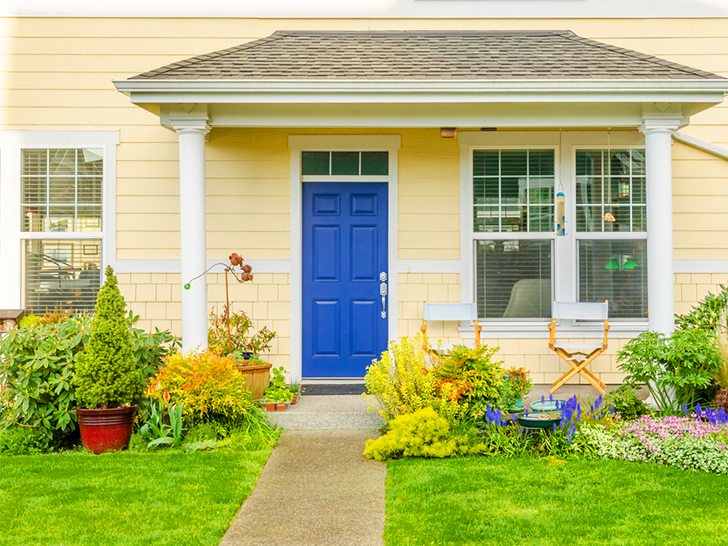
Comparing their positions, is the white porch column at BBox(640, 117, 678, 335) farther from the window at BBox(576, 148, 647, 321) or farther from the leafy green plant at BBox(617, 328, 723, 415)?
the window at BBox(576, 148, 647, 321)

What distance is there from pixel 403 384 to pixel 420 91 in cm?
241

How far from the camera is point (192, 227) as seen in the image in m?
5.73

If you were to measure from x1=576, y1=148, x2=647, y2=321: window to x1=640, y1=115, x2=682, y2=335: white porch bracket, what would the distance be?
1.15m

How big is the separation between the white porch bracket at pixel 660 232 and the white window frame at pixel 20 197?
5.17 meters

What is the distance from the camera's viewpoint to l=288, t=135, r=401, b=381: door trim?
275 inches

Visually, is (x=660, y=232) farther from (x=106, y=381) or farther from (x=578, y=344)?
(x=106, y=381)

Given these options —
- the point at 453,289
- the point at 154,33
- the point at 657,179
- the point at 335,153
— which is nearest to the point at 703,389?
the point at 657,179

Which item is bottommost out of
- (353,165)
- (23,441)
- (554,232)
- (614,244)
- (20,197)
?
(23,441)

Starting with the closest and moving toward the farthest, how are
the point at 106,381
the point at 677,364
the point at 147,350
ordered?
the point at 106,381 → the point at 677,364 → the point at 147,350

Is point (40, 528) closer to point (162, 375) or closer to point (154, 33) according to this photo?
point (162, 375)

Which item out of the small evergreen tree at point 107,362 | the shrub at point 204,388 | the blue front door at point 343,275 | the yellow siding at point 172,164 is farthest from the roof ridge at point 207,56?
the shrub at point 204,388

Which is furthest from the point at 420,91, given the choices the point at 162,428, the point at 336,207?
the point at 162,428

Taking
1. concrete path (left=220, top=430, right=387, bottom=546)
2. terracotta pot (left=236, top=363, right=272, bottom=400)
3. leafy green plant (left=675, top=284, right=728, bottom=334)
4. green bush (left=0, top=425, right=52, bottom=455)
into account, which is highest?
leafy green plant (left=675, top=284, right=728, bottom=334)

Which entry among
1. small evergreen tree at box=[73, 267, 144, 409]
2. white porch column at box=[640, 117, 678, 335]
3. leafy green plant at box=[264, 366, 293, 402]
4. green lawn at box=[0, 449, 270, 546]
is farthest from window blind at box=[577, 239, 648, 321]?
small evergreen tree at box=[73, 267, 144, 409]
